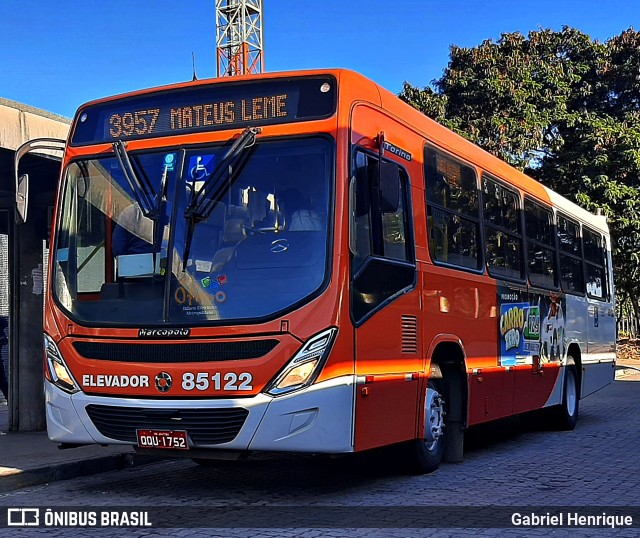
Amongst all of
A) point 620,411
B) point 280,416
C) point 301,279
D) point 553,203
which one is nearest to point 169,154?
point 301,279

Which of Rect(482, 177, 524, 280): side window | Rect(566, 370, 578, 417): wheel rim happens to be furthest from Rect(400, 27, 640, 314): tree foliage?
Rect(482, 177, 524, 280): side window

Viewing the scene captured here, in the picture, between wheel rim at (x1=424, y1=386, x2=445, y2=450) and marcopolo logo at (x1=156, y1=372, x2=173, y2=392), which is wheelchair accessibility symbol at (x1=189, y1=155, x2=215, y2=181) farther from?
wheel rim at (x1=424, y1=386, x2=445, y2=450)

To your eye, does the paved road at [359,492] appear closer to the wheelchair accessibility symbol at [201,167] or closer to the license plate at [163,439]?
A: the license plate at [163,439]

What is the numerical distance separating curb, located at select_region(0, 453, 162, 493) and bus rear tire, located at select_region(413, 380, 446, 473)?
312 cm

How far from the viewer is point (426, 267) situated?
841cm

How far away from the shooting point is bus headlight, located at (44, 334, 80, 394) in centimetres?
740

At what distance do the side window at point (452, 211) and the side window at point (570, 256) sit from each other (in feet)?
12.5

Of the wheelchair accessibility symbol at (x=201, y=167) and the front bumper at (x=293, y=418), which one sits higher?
the wheelchair accessibility symbol at (x=201, y=167)

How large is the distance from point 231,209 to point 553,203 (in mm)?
7333

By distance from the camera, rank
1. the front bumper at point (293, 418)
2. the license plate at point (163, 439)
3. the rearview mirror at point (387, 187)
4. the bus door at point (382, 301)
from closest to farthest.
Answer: the front bumper at point (293, 418)
the license plate at point (163, 439)
the bus door at point (382, 301)
the rearview mirror at point (387, 187)

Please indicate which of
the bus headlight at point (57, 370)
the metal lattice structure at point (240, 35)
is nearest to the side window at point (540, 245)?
the bus headlight at point (57, 370)

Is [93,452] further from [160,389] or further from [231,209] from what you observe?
[231,209]

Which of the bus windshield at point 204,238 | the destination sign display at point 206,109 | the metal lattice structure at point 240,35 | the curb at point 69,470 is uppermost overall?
the metal lattice structure at point 240,35

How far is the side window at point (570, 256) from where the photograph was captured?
1336 centimetres
